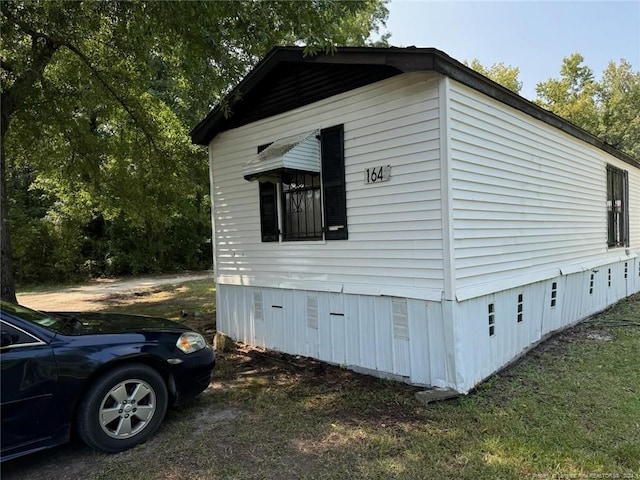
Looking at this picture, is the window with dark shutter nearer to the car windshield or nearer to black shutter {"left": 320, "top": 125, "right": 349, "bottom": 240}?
black shutter {"left": 320, "top": 125, "right": 349, "bottom": 240}

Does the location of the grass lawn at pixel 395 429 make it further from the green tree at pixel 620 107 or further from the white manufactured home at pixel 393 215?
the green tree at pixel 620 107

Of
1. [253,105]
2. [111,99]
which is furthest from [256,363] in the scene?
[111,99]

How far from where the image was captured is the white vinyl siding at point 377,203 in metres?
4.29

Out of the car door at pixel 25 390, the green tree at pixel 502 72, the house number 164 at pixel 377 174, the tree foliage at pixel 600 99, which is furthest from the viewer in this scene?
the green tree at pixel 502 72

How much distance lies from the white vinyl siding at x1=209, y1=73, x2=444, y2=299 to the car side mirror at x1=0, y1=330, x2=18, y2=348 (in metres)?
3.28

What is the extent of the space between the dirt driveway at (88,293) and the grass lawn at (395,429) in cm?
806

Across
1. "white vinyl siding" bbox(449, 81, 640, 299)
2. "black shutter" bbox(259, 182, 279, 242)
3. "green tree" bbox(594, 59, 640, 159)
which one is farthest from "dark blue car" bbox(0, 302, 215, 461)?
"green tree" bbox(594, 59, 640, 159)

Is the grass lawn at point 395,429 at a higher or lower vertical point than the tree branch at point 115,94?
lower

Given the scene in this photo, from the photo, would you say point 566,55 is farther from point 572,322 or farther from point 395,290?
point 395,290

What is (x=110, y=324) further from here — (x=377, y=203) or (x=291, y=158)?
(x=377, y=203)


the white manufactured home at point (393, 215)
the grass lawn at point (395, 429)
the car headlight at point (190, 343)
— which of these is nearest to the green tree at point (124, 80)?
the white manufactured home at point (393, 215)

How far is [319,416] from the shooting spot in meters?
3.83

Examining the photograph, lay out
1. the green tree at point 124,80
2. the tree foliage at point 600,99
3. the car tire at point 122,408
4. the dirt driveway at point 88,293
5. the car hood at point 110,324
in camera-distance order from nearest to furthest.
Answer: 1. the car tire at point 122,408
2. the car hood at point 110,324
3. the green tree at point 124,80
4. the dirt driveway at point 88,293
5. the tree foliage at point 600,99

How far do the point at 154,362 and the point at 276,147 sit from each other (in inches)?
126
